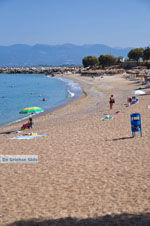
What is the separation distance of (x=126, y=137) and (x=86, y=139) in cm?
167

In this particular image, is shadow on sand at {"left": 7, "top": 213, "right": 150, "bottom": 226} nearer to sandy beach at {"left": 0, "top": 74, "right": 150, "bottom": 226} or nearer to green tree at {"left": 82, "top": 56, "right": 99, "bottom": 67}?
sandy beach at {"left": 0, "top": 74, "right": 150, "bottom": 226}

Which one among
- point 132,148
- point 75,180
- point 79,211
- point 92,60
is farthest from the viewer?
point 92,60

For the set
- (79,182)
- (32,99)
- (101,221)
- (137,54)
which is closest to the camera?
(101,221)

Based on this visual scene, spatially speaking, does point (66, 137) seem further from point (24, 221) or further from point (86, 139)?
point (24, 221)

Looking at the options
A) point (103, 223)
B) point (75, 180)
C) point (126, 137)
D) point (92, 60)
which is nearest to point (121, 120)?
point (126, 137)

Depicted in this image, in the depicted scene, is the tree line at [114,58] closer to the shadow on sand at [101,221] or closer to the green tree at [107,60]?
the green tree at [107,60]

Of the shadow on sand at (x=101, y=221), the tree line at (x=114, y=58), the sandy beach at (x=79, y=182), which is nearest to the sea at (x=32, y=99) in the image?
the sandy beach at (x=79, y=182)

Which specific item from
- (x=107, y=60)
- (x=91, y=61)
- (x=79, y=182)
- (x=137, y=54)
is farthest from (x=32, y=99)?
(x=91, y=61)

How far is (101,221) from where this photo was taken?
561 cm

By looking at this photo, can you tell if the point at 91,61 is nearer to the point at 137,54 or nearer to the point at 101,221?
the point at 137,54

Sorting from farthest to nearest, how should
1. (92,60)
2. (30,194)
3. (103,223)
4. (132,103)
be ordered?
(92,60), (132,103), (30,194), (103,223)

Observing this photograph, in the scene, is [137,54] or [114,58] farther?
[114,58]

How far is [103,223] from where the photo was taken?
554 cm

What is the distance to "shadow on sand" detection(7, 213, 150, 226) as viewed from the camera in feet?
18.0
